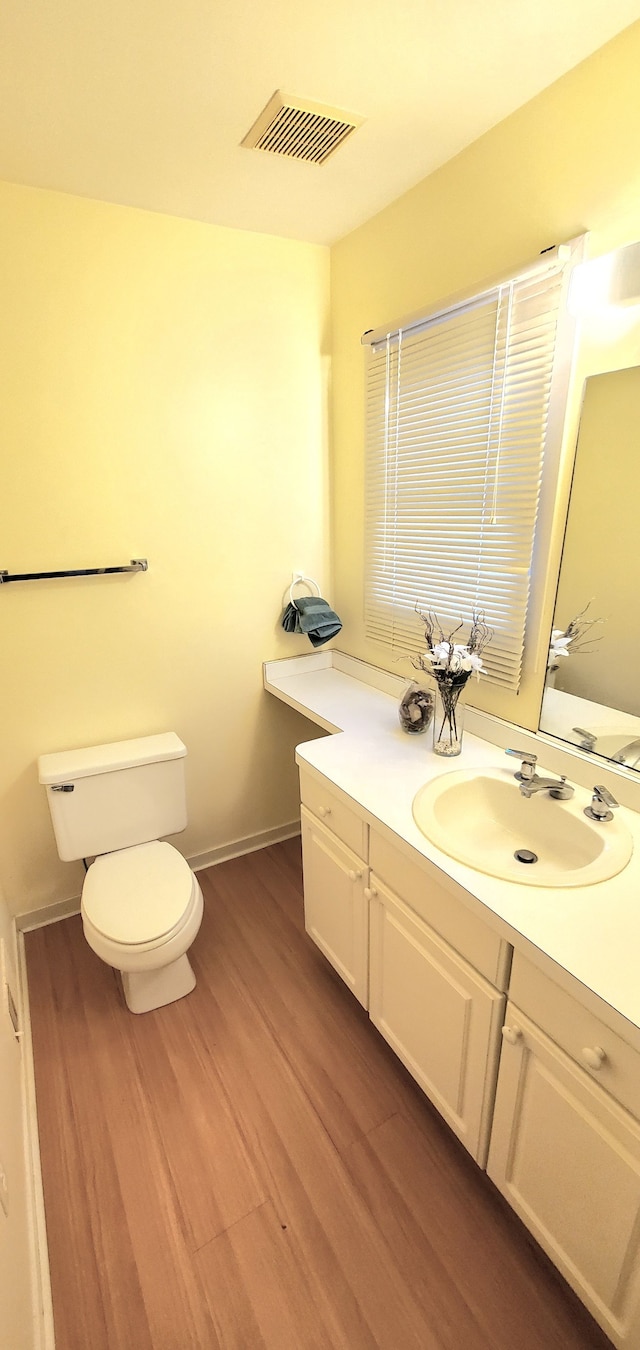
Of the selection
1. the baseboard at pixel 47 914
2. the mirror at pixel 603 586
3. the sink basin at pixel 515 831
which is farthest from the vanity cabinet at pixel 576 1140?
the baseboard at pixel 47 914

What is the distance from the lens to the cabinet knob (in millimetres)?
898

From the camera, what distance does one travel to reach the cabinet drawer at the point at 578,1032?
0.86 meters

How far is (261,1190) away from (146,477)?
206cm

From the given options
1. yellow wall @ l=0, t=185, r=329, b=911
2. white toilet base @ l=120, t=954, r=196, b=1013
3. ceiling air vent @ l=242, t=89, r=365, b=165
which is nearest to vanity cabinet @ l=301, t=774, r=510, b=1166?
white toilet base @ l=120, t=954, r=196, b=1013

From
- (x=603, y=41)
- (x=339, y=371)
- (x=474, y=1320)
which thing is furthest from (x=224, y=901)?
(x=603, y=41)

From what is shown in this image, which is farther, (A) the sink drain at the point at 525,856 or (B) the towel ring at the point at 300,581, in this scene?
(B) the towel ring at the point at 300,581

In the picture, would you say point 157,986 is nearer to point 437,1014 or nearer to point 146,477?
point 437,1014

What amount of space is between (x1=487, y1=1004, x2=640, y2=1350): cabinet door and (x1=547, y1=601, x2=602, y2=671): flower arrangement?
2.75ft

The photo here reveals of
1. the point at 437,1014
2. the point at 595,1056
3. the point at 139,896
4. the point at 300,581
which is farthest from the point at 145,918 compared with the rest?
the point at 300,581

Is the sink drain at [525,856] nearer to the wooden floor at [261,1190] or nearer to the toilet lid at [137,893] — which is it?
the wooden floor at [261,1190]

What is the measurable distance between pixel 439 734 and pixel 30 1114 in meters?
1.51

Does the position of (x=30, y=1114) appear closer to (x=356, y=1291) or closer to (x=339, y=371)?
(x=356, y=1291)

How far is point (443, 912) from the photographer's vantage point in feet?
4.02

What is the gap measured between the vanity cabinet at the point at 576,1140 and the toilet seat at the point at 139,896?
0.98m
